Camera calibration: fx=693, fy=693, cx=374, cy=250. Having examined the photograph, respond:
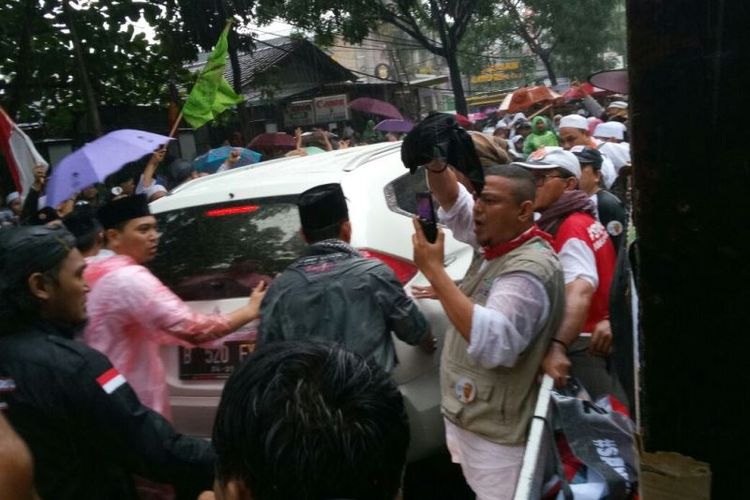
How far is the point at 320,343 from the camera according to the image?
3.91 feet

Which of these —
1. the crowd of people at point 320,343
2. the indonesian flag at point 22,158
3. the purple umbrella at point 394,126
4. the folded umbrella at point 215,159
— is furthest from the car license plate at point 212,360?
the purple umbrella at point 394,126

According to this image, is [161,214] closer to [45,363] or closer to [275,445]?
[45,363]

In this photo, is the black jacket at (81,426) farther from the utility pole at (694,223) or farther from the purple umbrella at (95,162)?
the purple umbrella at (95,162)

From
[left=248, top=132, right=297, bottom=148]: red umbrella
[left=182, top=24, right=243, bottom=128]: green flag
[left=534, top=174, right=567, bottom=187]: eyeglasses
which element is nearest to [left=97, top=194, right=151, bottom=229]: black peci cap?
[left=534, top=174, right=567, bottom=187]: eyeglasses

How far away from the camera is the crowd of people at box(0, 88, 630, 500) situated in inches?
42.6

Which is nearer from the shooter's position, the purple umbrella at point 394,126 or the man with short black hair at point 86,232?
the man with short black hair at point 86,232

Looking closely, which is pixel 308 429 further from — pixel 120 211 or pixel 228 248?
pixel 228 248

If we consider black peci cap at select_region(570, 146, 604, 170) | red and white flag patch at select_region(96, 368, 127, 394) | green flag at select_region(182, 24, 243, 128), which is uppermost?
green flag at select_region(182, 24, 243, 128)

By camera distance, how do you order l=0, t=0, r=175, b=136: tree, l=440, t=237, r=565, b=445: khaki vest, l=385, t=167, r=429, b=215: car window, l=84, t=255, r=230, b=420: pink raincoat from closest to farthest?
l=440, t=237, r=565, b=445: khaki vest
l=84, t=255, r=230, b=420: pink raincoat
l=385, t=167, r=429, b=215: car window
l=0, t=0, r=175, b=136: tree

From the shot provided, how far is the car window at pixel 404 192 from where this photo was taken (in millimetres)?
3551

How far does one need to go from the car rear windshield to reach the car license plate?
24 centimetres

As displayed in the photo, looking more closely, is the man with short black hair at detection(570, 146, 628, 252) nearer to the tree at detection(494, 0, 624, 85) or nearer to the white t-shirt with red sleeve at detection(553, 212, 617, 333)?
the white t-shirt with red sleeve at detection(553, 212, 617, 333)

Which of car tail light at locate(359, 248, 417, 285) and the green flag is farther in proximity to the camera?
the green flag

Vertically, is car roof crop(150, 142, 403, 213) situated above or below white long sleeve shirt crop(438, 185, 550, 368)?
above
